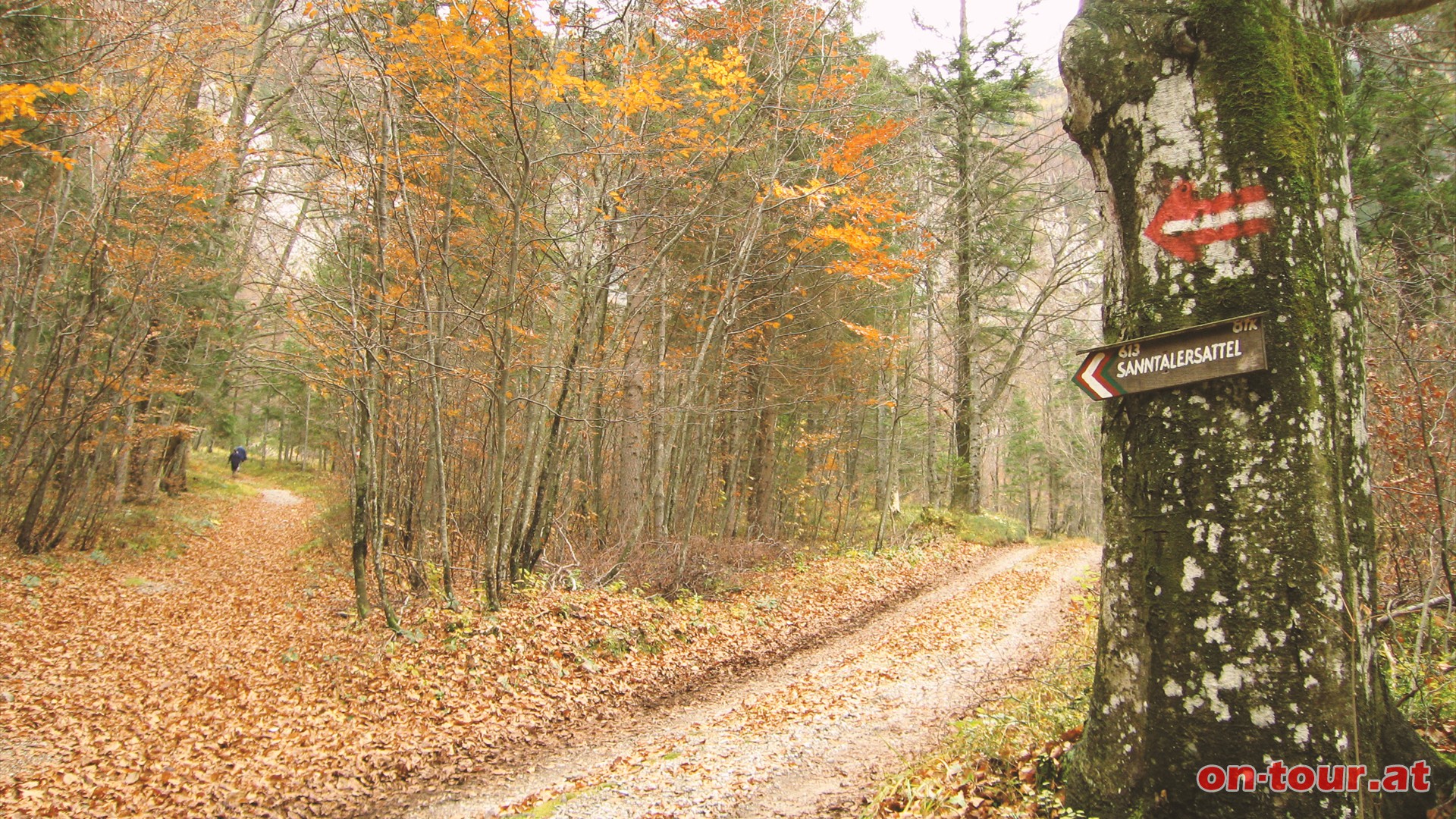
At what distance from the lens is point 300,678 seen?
6500 millimetres

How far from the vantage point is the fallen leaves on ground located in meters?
4.73

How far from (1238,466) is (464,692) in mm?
6099

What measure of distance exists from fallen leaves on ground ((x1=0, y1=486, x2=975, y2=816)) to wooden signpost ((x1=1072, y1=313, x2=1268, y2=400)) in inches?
200

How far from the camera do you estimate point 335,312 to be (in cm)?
789

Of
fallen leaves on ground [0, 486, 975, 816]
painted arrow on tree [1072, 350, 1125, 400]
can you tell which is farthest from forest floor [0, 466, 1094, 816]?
painted arrow on tree [1072, 350, 1125, 400]

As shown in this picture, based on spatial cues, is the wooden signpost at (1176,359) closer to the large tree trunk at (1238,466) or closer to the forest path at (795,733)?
the large tree trunk at (1238,466)

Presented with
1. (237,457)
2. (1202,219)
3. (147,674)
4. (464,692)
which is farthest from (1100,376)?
(237,457)

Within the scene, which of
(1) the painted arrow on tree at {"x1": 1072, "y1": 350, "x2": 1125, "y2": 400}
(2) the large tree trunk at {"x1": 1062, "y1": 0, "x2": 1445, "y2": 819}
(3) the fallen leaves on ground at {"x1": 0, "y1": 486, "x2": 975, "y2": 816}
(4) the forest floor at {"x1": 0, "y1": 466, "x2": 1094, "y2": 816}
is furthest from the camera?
(3) the fallen leaves on ground at {"x1": 0, "y1": 486, "x2": 975, "y2": 816}

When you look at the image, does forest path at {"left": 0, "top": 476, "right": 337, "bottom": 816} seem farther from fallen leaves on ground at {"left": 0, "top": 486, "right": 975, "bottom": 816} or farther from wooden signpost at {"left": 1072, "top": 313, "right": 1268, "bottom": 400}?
wooden signpost at {"left": 1072, "top": 313, "right": 1268, "bottom": 400}

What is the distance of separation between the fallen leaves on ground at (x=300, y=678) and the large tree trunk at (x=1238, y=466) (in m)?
4.72

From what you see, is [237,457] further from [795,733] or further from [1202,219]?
[1202,219]

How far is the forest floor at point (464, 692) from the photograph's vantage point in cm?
462

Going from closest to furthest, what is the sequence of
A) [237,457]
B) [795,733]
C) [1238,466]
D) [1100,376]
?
[1238,466] < [1100,376] < [795,733] < [237,457]

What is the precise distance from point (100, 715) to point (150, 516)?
9.40 meters
